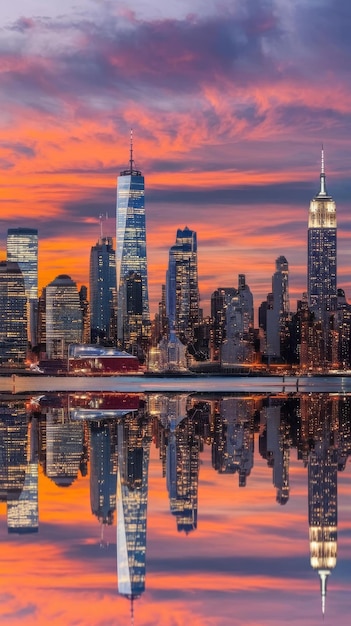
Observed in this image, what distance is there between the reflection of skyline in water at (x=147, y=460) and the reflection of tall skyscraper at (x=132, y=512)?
2 cm

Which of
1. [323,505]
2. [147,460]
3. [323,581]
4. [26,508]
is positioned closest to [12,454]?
[147,460]

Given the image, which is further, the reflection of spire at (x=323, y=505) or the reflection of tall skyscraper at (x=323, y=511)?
the reflection of spire at (x=323, y=505)

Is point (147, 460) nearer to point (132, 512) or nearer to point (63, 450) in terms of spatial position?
point (63, 450)

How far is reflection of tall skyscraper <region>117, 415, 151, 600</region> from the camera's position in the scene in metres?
18.0

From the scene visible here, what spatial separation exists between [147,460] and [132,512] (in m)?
10.6

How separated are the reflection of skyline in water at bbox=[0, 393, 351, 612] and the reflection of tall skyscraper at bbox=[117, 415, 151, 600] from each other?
22 millimetres

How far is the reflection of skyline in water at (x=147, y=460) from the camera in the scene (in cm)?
2239

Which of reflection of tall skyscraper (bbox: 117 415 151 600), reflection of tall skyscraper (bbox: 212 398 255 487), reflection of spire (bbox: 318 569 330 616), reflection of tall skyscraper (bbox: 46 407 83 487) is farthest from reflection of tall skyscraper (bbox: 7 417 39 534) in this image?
reflection of spire (bbox: 318 569 330 616)

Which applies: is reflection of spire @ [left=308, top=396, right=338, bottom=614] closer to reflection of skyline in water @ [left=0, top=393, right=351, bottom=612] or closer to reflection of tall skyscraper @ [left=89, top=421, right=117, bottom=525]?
reflection of skyline in water @ [left=0, top=393, right=351, bottom=612]

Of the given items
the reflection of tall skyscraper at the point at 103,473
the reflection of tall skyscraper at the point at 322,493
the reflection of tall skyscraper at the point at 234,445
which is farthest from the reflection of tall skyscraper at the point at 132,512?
the reflection of tall skyscraper at the point at 322,493

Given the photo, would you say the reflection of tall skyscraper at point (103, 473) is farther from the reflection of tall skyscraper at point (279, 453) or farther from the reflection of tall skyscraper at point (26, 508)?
the reflection of tall skyscraper at point (279, 453)

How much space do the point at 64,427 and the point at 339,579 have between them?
3309 centimetres

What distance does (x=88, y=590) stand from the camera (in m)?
17.2

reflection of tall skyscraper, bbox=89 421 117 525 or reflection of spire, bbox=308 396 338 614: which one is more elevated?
reflection of tall skyscraper, bbox=89 421 117 525
